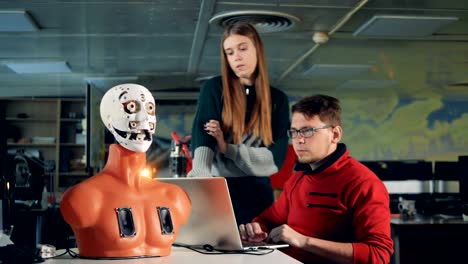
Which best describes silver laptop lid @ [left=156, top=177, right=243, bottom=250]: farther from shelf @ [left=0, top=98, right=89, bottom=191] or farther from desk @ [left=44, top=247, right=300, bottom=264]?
shelf @ [left=0, top=98, right=89, bottom=191]

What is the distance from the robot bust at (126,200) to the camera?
140cm

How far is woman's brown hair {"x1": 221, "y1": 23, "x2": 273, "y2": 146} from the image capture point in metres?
2.04

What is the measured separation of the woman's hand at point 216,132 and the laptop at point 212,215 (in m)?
0.44

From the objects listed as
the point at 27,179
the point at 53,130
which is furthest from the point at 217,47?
the point at 53,130

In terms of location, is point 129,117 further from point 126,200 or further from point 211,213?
point 211,213

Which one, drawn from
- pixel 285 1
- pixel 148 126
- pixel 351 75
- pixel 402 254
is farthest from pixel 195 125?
pixel 351 75

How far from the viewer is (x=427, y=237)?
386 centimetres

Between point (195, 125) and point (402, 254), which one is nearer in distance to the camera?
point (195, 125)

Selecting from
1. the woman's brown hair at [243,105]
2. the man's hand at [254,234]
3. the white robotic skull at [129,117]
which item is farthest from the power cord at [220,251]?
the woman's brown hair at [243,105]

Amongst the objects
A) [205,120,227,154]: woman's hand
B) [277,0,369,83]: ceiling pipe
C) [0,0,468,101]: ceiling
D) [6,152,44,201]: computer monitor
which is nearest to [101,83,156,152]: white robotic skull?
[205,120,227,154]: woman's hand

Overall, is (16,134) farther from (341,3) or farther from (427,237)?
(427,237)

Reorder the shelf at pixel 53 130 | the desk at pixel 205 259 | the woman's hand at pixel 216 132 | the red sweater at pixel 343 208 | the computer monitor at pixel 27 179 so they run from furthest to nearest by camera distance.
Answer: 1. the shelf at pixel 53 130
2. the computer monitor at pixel 27 179
3. the woman's hand at pixel 216 132
4. the red sweater at pixel 343 208
5. the desk at pixel 205 259

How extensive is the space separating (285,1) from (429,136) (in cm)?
486

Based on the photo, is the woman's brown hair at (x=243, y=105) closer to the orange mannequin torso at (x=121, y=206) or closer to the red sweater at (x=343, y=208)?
the red sweater at (x=343, y=208)
